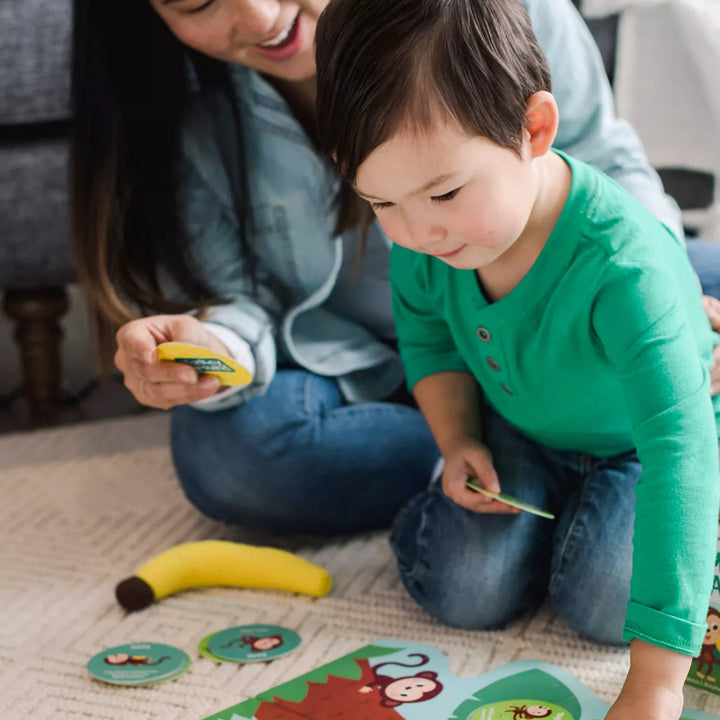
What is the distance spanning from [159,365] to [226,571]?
0.73 feet

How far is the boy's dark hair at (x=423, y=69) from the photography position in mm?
640

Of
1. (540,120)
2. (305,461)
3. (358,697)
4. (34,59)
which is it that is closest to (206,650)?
(358,697)

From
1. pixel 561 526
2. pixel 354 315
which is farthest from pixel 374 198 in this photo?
pixel 354 315

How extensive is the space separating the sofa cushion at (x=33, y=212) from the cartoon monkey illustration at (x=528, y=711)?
924 millimetres

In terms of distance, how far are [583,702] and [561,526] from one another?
0.61ft

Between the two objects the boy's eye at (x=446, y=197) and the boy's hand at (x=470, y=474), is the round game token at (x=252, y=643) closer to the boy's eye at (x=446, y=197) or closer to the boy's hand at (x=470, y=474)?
the boy's hand at (x=470, y=474)

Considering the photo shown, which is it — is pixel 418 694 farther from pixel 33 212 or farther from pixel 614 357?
pixel 33 212

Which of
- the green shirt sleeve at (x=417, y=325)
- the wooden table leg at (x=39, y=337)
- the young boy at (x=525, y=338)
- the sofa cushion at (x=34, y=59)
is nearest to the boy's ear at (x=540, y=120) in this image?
the young boy at (x=525, y=338)

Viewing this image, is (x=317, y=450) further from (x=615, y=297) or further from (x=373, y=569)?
(x=615, y=297)

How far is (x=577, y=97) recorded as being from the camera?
3.35 ft

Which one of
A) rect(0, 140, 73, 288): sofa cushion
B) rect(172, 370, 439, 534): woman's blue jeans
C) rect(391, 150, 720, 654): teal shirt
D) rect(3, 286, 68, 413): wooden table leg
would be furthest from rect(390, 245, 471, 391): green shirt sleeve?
rect(3, 286, 68, 413): wooden table leg

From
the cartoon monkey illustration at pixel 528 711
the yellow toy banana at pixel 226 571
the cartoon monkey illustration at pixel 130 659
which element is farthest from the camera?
the yellow toy banana at pixel 226 571

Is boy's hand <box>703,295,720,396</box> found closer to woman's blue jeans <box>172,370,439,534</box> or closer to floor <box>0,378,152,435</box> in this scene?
woman's blue jeans <box>172,370,439,534</box>

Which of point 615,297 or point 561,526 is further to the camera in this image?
point 561,526
